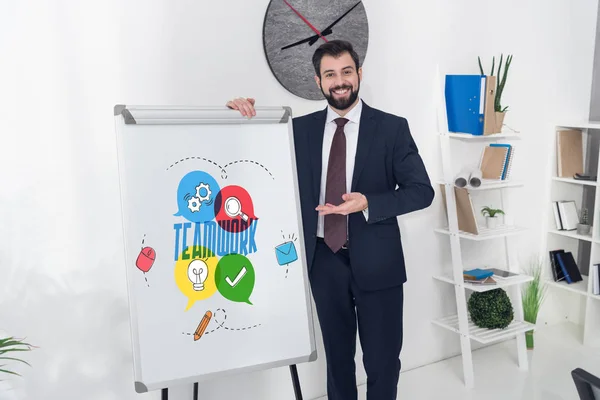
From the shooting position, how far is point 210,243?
1.81 m

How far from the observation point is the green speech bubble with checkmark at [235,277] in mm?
1823

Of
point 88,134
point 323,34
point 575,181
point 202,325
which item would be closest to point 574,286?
point 575,181

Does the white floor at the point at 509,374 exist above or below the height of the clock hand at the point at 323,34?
below

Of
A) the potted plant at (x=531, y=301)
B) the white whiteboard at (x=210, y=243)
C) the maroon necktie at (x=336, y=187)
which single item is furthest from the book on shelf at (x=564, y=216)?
the white whiteboard at (x=210, y=243)

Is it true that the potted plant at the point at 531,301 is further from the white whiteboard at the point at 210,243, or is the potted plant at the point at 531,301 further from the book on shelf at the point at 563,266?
the white whiteboard at the point at 210,243

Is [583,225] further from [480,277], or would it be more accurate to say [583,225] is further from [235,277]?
[235,277]

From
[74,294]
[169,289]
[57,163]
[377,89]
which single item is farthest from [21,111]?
[377,89]

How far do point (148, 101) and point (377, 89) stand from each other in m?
1.15

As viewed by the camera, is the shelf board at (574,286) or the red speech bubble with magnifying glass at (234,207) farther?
the shelf board at (574,286)

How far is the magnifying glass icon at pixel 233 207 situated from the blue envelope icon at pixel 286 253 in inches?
6.3

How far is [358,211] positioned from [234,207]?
50cm

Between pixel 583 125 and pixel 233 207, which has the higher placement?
pixel 583 125

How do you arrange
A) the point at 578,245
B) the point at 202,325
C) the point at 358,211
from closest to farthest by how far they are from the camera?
the point at 202,325 → the point at 358,211 → the point at 578,245

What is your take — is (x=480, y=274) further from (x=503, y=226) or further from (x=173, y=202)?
(x=173, y=202)
